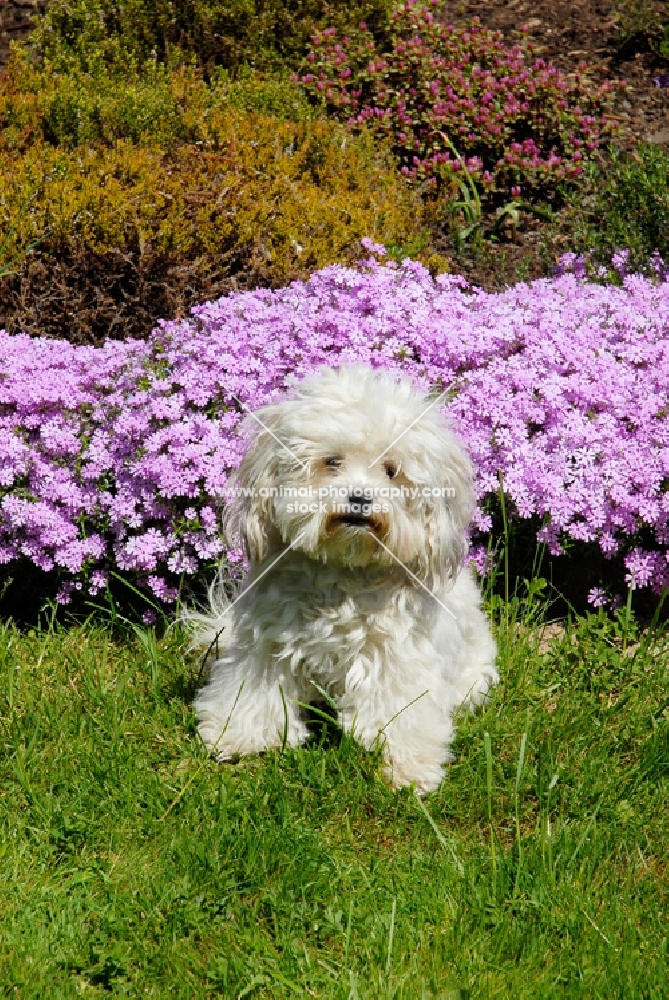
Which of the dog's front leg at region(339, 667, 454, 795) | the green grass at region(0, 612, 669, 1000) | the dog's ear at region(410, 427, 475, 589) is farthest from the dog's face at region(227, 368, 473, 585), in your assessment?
the green grass at region(0, 612, 669, 1000)

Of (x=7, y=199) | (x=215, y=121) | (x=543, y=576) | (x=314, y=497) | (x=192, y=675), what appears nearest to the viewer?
(x=314, y=497)

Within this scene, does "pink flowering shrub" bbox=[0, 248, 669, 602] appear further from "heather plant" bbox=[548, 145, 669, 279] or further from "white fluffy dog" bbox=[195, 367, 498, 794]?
"heather plant" bbox=[548, 145, 669, 279]

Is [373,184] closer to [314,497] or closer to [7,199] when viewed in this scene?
[7,199]

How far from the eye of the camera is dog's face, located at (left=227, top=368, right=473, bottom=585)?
117 inches

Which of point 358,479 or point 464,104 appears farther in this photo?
point 464,104

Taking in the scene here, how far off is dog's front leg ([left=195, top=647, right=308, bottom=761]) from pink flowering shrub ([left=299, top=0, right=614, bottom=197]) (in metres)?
3.99

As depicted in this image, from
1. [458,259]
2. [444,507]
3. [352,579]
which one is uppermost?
[444,507]

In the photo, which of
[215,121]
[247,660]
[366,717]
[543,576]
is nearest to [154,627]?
[247,660]

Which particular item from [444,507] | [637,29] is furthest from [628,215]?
[444,507]

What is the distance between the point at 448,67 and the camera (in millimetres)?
6949

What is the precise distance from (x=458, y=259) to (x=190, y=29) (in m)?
2.55

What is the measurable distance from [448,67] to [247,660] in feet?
16.4

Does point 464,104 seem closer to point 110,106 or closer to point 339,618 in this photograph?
point 110,106

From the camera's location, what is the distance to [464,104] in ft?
21.9
